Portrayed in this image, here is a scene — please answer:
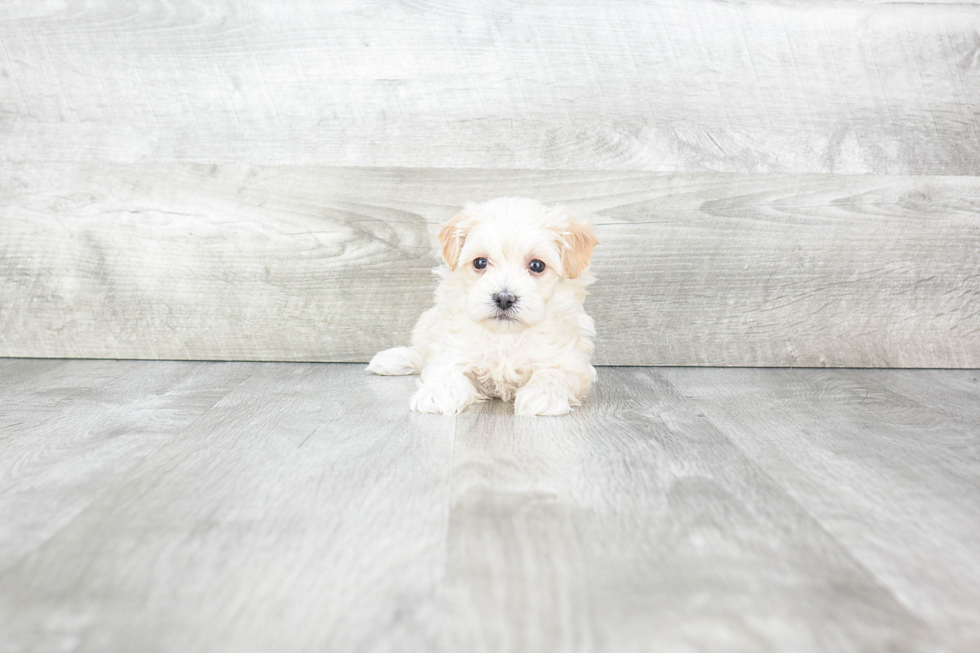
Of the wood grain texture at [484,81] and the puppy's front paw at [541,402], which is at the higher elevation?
the wood grain texture at [484,81]

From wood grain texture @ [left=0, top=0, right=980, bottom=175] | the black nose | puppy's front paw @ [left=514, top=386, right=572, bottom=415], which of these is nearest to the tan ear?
the black nose

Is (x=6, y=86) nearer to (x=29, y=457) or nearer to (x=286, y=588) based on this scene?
(x=29, y=457)

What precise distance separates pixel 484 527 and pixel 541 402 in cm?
66

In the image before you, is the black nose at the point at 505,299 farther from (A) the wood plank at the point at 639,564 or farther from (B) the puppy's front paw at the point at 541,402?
(A) the wood plank at the point at 639,564

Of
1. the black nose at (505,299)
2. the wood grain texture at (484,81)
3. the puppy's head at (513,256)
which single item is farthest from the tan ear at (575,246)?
the wood grain texture at (484,81)

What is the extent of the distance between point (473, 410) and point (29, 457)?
87 centimetres

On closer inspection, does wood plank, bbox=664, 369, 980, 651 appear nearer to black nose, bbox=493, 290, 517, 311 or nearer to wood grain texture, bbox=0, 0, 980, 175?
black nose, bbox=493, 290, 517, 311

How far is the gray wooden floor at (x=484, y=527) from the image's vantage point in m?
0.71

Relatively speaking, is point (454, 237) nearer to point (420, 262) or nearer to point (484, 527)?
point (420, 262)

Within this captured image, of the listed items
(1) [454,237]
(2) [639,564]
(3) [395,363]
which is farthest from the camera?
(3) [395,363]

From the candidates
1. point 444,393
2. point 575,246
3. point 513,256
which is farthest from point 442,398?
point 575,246

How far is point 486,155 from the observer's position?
7.17ft

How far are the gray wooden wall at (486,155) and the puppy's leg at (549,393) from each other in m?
0.63

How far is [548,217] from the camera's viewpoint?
5.40ft
